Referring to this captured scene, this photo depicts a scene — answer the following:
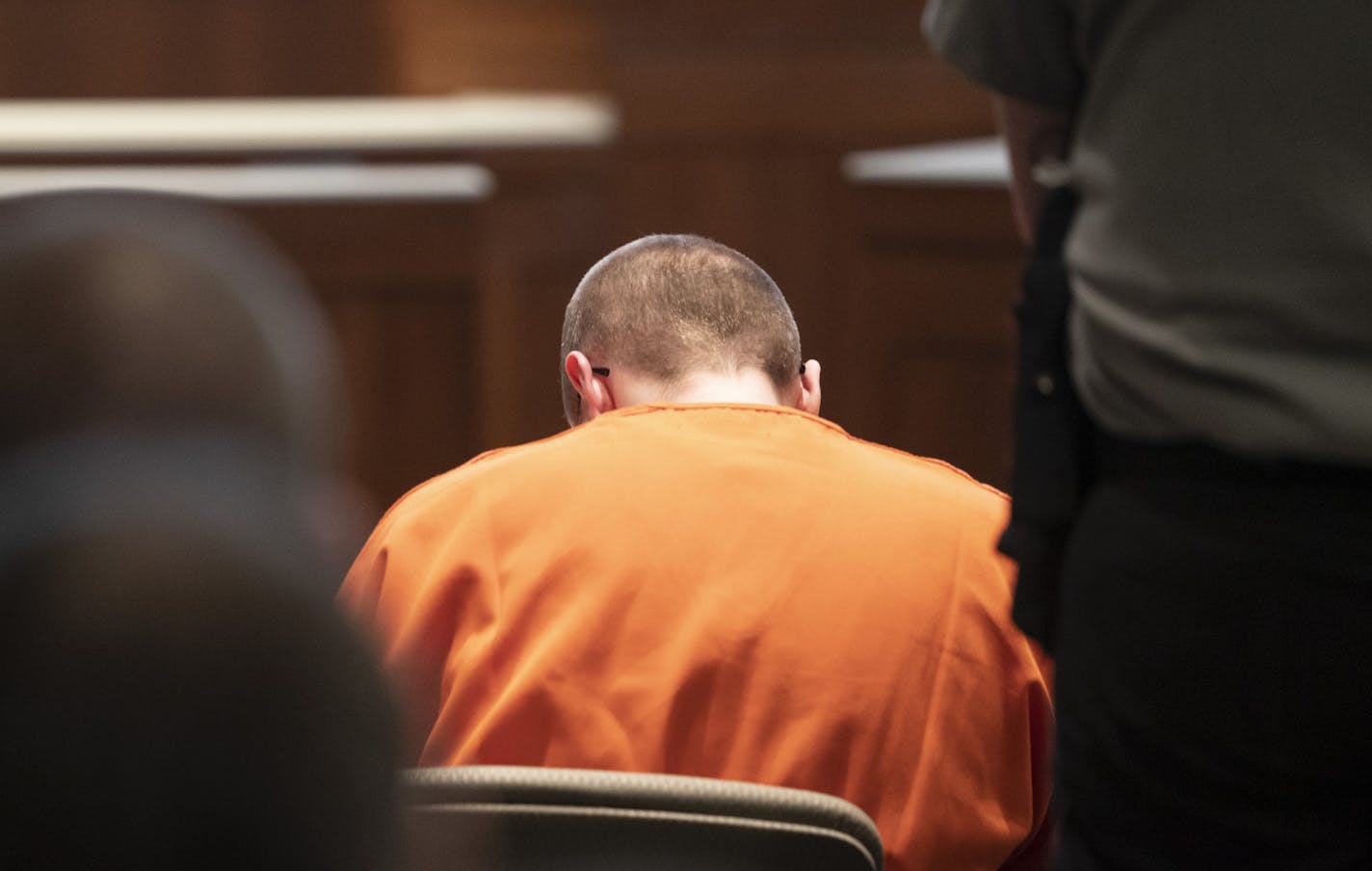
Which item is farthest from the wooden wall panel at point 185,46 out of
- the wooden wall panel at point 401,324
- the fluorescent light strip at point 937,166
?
the fluorescent light strip at point 937,166

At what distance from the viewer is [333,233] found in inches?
147

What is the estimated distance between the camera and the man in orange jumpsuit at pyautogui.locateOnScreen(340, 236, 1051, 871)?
1.30 meters

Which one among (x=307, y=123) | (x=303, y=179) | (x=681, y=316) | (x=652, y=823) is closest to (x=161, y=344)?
(x=652, y=823)

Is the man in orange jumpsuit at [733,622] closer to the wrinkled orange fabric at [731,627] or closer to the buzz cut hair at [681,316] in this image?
the wrinkled orange fabric at [731,627]

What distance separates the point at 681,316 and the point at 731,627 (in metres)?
0.62

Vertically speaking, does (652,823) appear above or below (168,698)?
below

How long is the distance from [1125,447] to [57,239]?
580mm

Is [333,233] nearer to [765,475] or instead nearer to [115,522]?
[765,475]

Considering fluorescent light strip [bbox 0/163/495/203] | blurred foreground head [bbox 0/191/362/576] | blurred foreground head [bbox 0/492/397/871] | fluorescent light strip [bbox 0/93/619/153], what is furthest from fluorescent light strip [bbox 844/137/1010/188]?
blurred foreground head [bbox 0/492/397/871]

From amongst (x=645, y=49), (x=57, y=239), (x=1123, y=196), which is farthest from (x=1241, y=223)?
(x=645, y=49)

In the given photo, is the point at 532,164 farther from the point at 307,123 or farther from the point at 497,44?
the point at 307,123

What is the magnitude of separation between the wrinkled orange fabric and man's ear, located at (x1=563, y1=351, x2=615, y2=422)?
0.45 m

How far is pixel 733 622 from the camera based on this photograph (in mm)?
1302

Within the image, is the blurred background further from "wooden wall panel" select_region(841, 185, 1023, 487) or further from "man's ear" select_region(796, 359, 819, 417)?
"man's ear" select_region(796, 359, 819, 417)
